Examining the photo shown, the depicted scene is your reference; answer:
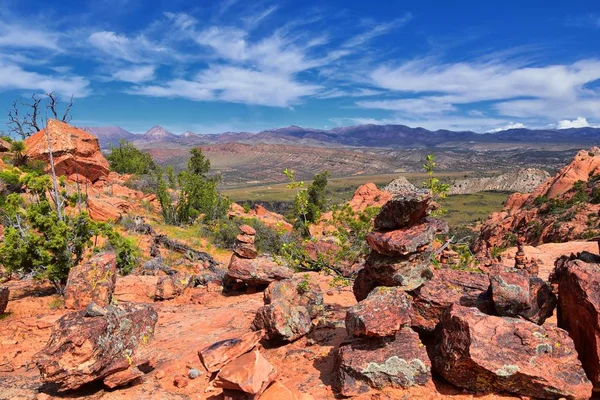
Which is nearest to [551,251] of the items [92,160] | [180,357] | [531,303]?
[531,303]

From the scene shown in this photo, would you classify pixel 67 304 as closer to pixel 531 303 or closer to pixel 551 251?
pixel 531 303

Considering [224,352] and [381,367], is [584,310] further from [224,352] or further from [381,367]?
[224,352]

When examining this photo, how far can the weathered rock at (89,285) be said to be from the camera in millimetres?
12375

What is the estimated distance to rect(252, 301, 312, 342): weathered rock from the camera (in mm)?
9359

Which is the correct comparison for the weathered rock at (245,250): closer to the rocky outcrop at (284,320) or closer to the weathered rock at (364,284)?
the rocky outcrop at (284,320)

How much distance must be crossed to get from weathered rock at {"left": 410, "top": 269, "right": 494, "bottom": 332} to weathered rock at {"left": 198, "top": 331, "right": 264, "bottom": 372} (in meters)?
3.70

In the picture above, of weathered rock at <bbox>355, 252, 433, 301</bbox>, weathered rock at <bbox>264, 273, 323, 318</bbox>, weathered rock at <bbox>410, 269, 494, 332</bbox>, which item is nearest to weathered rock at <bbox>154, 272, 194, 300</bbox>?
weathered rock at <bbox>264, 273, 323, 318</bbox>

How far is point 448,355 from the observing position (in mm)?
6871

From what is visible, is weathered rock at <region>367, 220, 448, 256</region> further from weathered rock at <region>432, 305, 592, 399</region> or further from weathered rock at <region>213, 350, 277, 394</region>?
weathered rock at <region>213, 350, 277, 394</region>

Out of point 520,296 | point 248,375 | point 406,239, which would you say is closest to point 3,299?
point 248,375

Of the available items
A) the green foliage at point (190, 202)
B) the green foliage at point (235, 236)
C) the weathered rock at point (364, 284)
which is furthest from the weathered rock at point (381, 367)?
the green foliage at point (190, 202)

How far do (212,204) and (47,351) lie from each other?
32997 millimetres

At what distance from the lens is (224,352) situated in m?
7.66

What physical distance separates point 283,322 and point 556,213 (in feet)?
134
